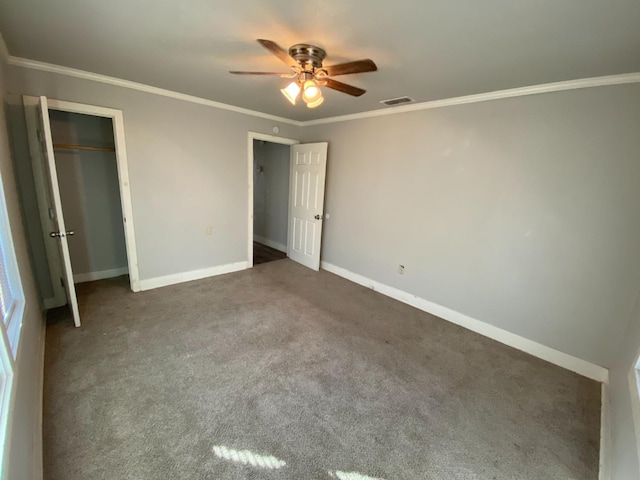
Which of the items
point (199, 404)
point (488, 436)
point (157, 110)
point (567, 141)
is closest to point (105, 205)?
point (157, 110)

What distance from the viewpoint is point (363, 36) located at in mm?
1718

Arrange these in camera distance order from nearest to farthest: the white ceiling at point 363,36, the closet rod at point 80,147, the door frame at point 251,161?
the white ceiling at point 363,36 < the closet rod at point 80,147 < the door frame at point 251,161

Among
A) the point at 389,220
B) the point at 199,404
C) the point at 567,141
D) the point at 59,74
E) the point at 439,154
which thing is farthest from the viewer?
the point at 389,220

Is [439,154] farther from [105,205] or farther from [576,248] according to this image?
[105,205]

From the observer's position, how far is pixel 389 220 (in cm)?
361

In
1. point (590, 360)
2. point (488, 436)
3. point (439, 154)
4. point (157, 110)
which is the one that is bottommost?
point (488, 436)

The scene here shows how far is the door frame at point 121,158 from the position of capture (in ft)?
8.73

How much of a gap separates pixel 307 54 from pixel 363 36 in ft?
1.31

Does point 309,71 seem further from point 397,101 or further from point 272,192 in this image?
point 272,192

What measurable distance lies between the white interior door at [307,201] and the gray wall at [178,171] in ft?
2.23

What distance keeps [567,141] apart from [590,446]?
2.23 m

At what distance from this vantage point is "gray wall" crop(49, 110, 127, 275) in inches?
130

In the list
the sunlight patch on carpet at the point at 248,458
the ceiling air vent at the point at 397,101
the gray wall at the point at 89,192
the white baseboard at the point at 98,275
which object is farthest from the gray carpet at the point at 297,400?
the ceiling air vent at the point at 397,101

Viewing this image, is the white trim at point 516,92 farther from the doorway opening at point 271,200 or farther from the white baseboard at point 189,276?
the white baseboard at point 189,276
